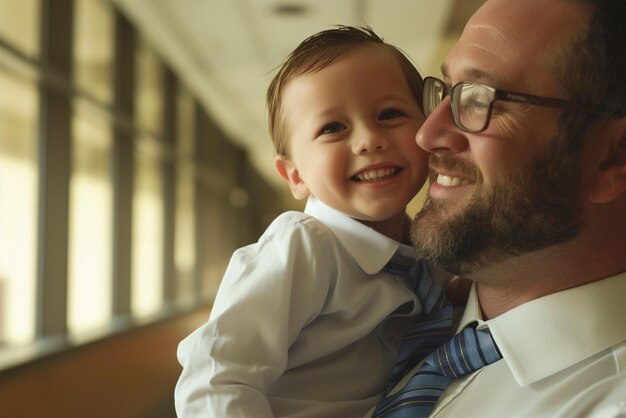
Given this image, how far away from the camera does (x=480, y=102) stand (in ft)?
4.03

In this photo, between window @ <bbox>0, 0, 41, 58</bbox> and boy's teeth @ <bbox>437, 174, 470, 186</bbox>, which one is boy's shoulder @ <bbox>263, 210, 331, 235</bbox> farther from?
window @ <bbox>0, 0, 41, 58</bbox>

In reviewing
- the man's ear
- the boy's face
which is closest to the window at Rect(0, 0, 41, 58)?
the boy's face

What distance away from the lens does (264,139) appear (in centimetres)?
1201

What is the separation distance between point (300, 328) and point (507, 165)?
0.46m

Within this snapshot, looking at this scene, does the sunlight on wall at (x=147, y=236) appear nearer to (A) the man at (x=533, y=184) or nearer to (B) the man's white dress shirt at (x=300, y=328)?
(B) the man's white dress shirt at (x=300, y=328)

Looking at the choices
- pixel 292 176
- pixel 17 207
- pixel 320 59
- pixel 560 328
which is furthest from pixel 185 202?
pixel 560 328

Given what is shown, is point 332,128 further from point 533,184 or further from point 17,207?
point 17,207

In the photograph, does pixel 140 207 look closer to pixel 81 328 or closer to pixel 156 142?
pixel 156 142

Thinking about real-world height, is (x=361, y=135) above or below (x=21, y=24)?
below

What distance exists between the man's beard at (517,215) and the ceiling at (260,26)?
14.0 feet

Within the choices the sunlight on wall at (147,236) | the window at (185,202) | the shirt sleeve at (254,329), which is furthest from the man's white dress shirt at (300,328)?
the window at (185,202)

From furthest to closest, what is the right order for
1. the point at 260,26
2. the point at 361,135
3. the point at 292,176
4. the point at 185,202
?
1. the point at 185,202
2. the point at 260,26
3. the point at 292,176
4. the point at 361,135

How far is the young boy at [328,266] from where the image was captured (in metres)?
1.17

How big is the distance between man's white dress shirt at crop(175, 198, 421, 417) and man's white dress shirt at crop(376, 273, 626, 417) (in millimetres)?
179
